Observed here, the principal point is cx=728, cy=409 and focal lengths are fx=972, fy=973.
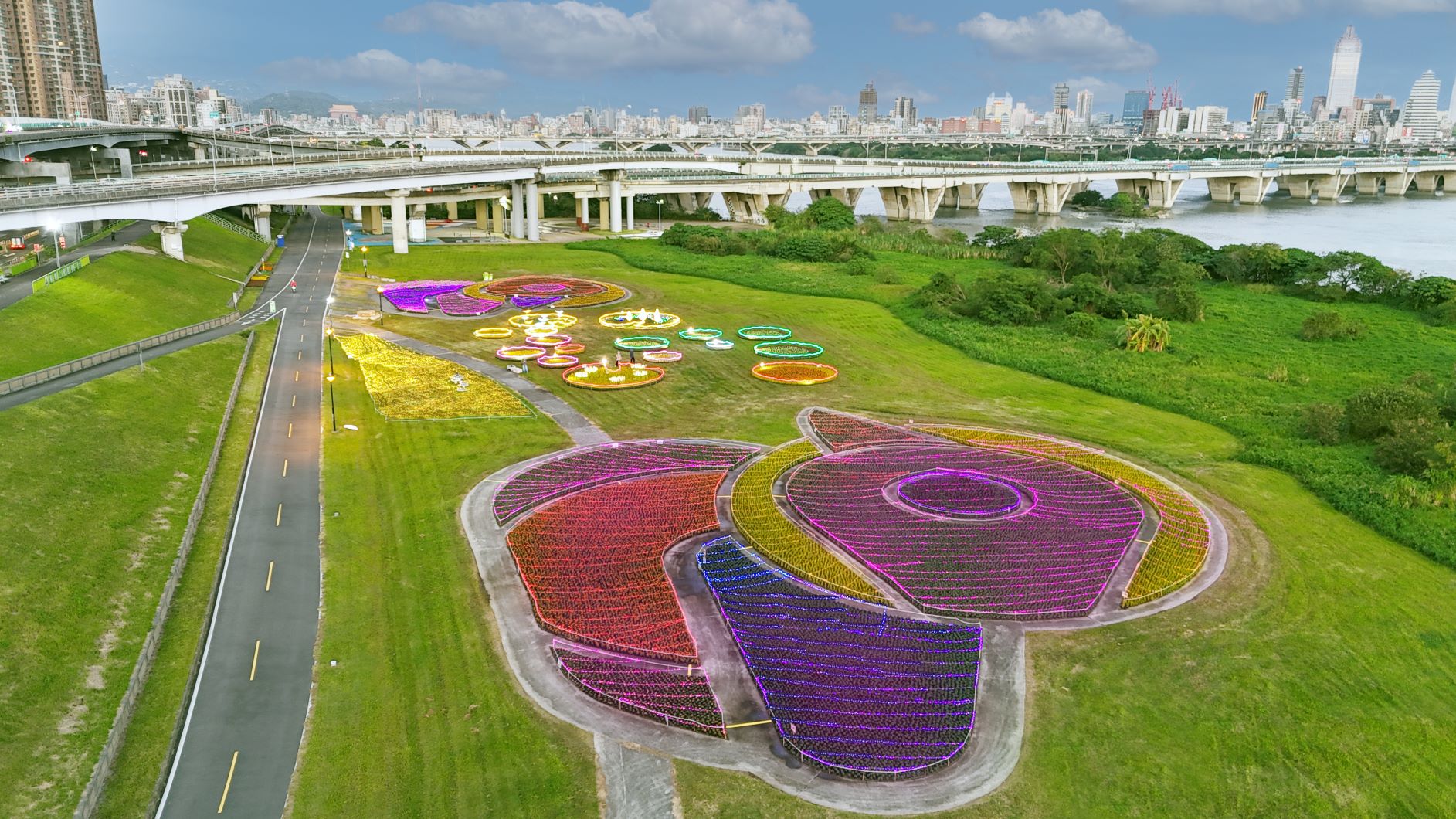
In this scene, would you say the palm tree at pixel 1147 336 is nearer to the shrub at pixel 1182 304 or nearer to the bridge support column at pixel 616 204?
the shrub at pixel 1182 304

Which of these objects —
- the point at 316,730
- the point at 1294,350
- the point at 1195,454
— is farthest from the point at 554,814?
the point at 1294,350

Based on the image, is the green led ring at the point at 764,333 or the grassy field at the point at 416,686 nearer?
the grassy field at the point at 416,686

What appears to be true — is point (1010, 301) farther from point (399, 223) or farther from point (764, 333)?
point (399, 223)

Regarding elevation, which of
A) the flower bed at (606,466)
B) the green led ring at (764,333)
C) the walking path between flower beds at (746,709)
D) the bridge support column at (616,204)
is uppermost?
the bridge support column at (616,204)

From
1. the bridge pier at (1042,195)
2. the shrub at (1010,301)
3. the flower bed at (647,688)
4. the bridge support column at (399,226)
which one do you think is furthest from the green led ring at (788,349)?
the bridge pier at (1042,195)

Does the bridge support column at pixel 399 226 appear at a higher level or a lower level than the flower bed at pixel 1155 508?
higher

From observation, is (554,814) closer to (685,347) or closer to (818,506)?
(818,506)
